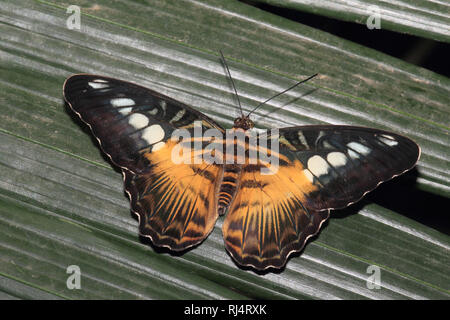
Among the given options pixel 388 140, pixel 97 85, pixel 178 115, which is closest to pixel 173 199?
pixel 178 115

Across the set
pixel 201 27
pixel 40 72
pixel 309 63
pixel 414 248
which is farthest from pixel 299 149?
pixel 40 72

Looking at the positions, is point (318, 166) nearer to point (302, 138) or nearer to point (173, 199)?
point (302, 138)

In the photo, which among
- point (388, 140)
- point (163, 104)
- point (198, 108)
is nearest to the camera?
point (388, 140)

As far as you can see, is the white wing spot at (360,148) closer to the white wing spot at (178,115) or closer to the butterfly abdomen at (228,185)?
the butterfly abdomen at (228,185)

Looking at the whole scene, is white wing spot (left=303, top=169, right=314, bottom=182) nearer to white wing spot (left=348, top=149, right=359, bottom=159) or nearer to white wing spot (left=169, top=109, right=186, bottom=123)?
white wing spot (left=348, top=149, right=359, bottom=159)

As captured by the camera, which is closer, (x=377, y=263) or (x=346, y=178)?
(x=346, y=178)

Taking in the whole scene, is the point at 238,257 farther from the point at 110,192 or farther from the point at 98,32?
the point at 98,32
